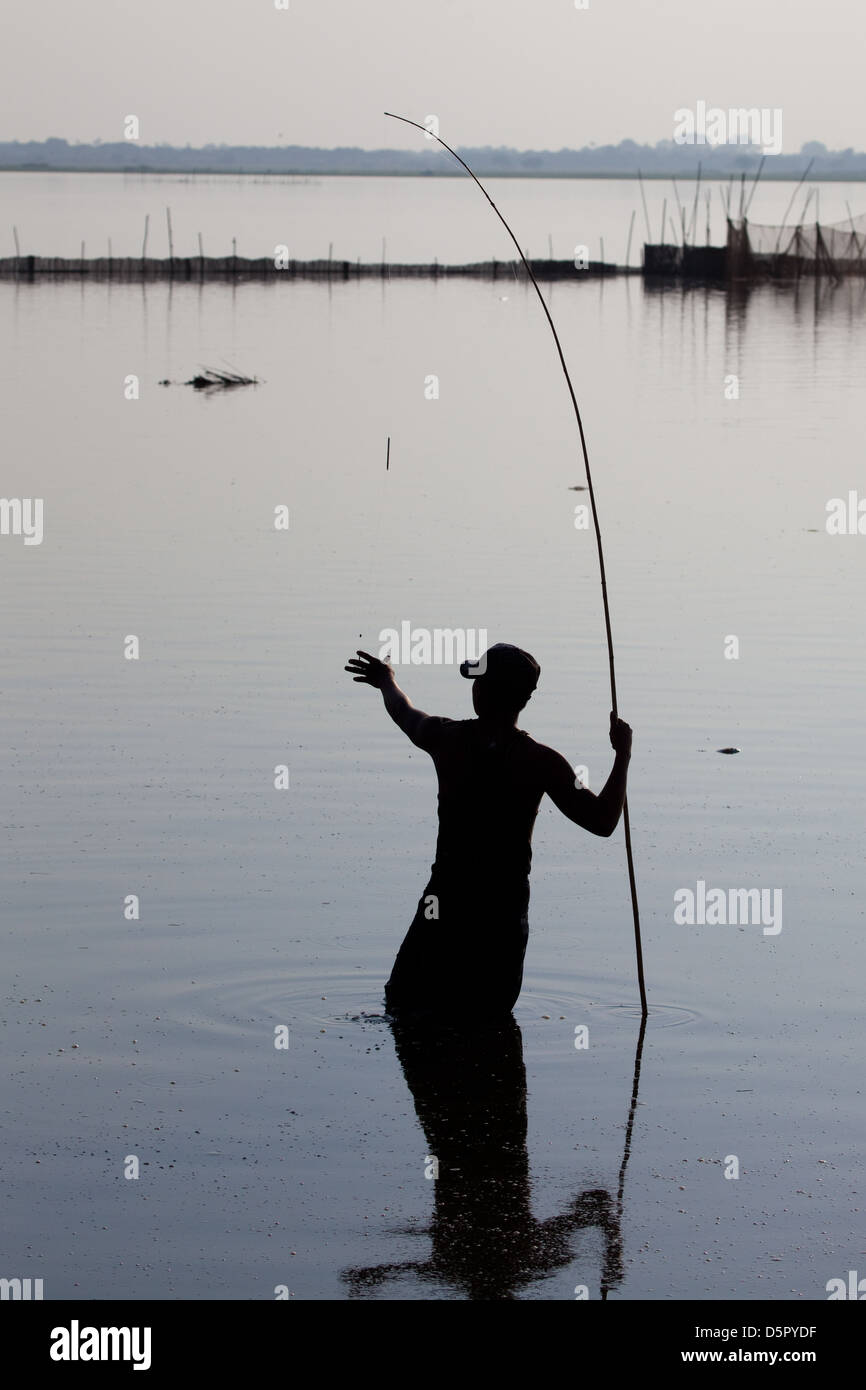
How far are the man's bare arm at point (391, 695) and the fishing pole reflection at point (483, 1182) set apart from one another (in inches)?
38.9

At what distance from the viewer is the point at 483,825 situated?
662 cm

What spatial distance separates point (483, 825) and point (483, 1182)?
1.29 m

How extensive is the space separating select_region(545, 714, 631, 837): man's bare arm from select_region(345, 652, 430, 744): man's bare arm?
1.51 ft

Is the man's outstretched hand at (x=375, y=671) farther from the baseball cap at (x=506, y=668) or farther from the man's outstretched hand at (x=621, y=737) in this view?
the man's outstretched hand at (x=621, y=737)

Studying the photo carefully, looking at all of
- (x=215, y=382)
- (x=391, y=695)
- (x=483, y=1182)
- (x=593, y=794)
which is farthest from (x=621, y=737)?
(x=215, y=382)

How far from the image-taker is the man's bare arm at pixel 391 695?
21.9 ft

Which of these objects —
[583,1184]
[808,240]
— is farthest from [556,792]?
[808,240]

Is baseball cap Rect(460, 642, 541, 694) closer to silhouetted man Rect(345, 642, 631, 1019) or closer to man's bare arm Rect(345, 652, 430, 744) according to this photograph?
silhouetted man Rect(345, 642, 631, 1019)

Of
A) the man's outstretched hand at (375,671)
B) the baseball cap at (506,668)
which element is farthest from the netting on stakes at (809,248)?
the baseball cap at (506,668)

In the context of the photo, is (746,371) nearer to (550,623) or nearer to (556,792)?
(550,623)
